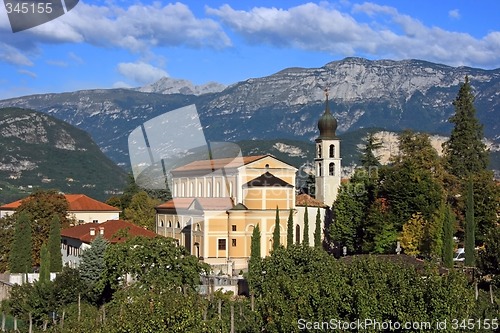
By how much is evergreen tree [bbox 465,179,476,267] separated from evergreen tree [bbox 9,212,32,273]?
86.0ft

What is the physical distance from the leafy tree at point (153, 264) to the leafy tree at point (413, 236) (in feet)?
54.2

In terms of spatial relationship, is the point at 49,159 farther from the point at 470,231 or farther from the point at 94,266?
the point at 470,231

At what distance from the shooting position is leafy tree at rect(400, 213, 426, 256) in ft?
148

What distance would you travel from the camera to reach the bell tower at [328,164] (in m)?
61.4

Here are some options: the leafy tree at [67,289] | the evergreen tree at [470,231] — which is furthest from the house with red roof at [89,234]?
the evergreen tree at [470,231]

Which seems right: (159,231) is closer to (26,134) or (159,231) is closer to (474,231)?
(474,231)

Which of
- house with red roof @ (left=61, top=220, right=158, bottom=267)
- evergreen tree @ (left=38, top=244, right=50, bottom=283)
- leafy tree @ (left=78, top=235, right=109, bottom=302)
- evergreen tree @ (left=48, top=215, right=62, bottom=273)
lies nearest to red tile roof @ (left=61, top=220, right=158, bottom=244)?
house with red roof @ (left=61, top=220, right=158, bottom=267)

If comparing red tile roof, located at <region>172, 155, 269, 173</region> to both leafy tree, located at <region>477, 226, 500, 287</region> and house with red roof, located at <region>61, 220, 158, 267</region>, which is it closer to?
house with red roof, located at <region>61, 220, 158, 267</region>

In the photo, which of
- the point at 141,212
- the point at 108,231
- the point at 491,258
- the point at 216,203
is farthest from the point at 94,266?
the point at 141,212

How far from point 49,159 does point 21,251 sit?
11509cm

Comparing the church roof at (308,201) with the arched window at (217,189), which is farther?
the arched window at (217,189)

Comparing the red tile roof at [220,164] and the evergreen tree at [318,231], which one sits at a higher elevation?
Answer: the red tile roof at [220,164]

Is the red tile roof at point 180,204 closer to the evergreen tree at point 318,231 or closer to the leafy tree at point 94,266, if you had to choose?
the evergreen tree at point 318,231

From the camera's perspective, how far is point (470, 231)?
44.0 metres
